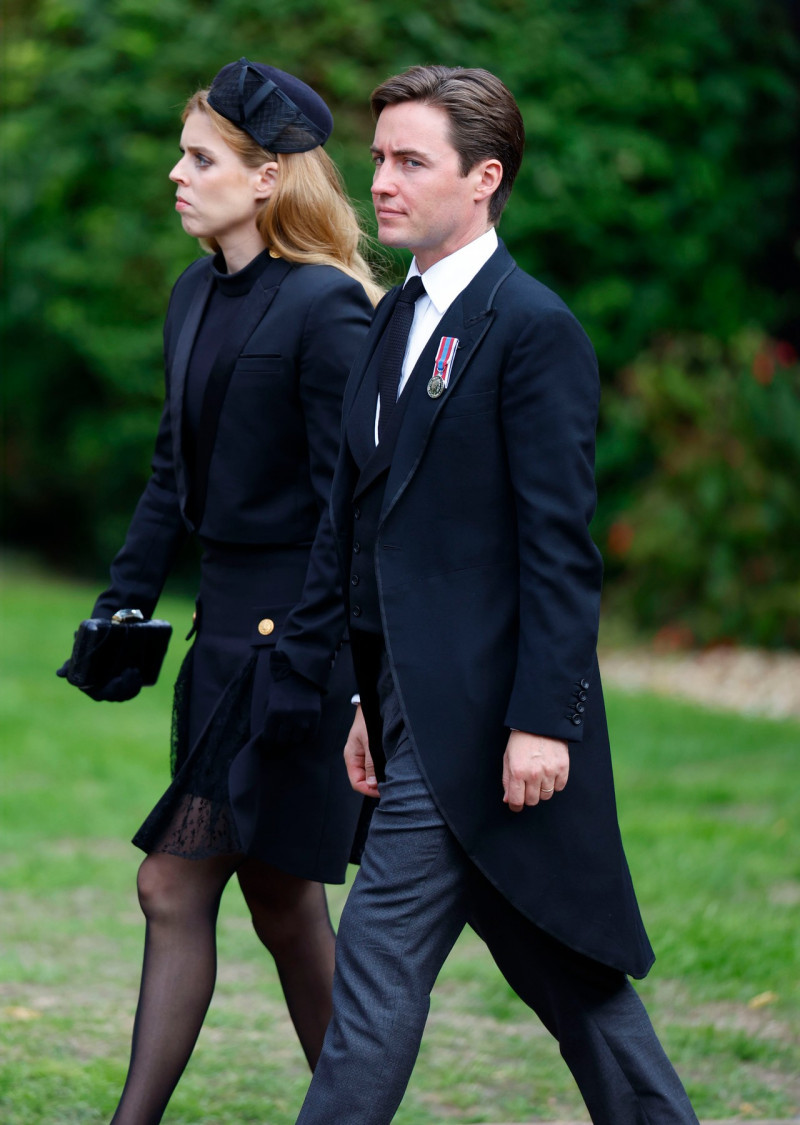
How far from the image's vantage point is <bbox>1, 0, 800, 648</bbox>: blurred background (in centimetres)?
1329

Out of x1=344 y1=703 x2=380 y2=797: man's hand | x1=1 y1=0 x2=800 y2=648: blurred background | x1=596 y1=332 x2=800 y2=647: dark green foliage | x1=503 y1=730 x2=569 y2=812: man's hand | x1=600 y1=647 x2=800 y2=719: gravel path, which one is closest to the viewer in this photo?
x1=503 y1=730 x2=569 y2=812: man's hand

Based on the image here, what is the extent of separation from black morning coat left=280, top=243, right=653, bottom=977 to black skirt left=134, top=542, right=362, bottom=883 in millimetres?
623

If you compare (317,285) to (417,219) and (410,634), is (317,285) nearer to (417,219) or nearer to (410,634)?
(417,219)

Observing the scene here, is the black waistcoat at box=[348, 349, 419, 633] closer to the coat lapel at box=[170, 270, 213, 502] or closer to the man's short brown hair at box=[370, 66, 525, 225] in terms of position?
the man's short brown hair at box=[370, 66, 525, 225]

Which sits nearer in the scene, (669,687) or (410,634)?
(410,634)

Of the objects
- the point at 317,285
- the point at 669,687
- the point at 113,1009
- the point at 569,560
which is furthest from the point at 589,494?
the point at 669,687

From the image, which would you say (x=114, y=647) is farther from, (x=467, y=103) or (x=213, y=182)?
(x=467, y=103)

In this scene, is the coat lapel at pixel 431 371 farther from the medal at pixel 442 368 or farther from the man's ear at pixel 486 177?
the man's ear at pixel 486 177

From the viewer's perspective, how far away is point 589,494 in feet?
8.87

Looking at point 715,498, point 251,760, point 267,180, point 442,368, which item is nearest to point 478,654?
point 442,368

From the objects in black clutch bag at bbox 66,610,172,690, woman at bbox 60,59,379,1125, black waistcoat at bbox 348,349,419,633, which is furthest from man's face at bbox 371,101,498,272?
black clutch bag at bbox 66,610,172,690

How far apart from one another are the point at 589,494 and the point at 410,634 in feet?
1.23

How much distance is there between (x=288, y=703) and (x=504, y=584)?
62cm

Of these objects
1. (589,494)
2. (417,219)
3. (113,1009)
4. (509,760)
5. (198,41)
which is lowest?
(113,1009)
